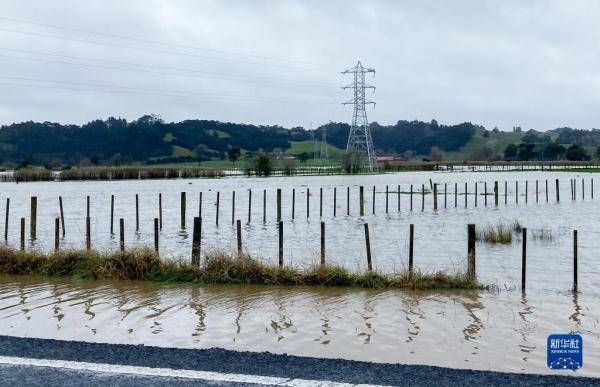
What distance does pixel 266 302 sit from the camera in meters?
14.6

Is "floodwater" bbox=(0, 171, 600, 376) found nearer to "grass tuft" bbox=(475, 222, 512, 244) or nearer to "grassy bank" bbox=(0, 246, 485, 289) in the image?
"grassy bank" bbox=(0, 246, 485, 289)

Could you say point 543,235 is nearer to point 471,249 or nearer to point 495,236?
point 495,236

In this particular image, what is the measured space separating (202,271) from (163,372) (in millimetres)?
9518

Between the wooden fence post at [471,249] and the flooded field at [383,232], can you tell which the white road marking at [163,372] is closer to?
the wooden fence post at [471,249]

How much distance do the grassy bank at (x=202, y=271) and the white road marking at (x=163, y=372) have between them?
8695 mm

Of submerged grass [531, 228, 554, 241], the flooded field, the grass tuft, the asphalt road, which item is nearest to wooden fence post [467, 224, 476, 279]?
the flooded field

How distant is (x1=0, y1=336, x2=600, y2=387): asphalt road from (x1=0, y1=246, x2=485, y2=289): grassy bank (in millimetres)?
7734

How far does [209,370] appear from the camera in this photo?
7629mm

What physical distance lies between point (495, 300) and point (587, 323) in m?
2.32

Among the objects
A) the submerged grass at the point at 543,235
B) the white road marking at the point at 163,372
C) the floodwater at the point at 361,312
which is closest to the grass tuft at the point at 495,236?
the floodwater at the point at 361,312

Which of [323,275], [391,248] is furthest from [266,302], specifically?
[391,248]

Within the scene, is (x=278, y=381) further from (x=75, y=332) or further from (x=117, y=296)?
(x=117, y=296)

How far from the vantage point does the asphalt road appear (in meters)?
7.20

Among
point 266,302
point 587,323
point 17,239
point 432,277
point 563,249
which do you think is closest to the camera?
point 587,323
